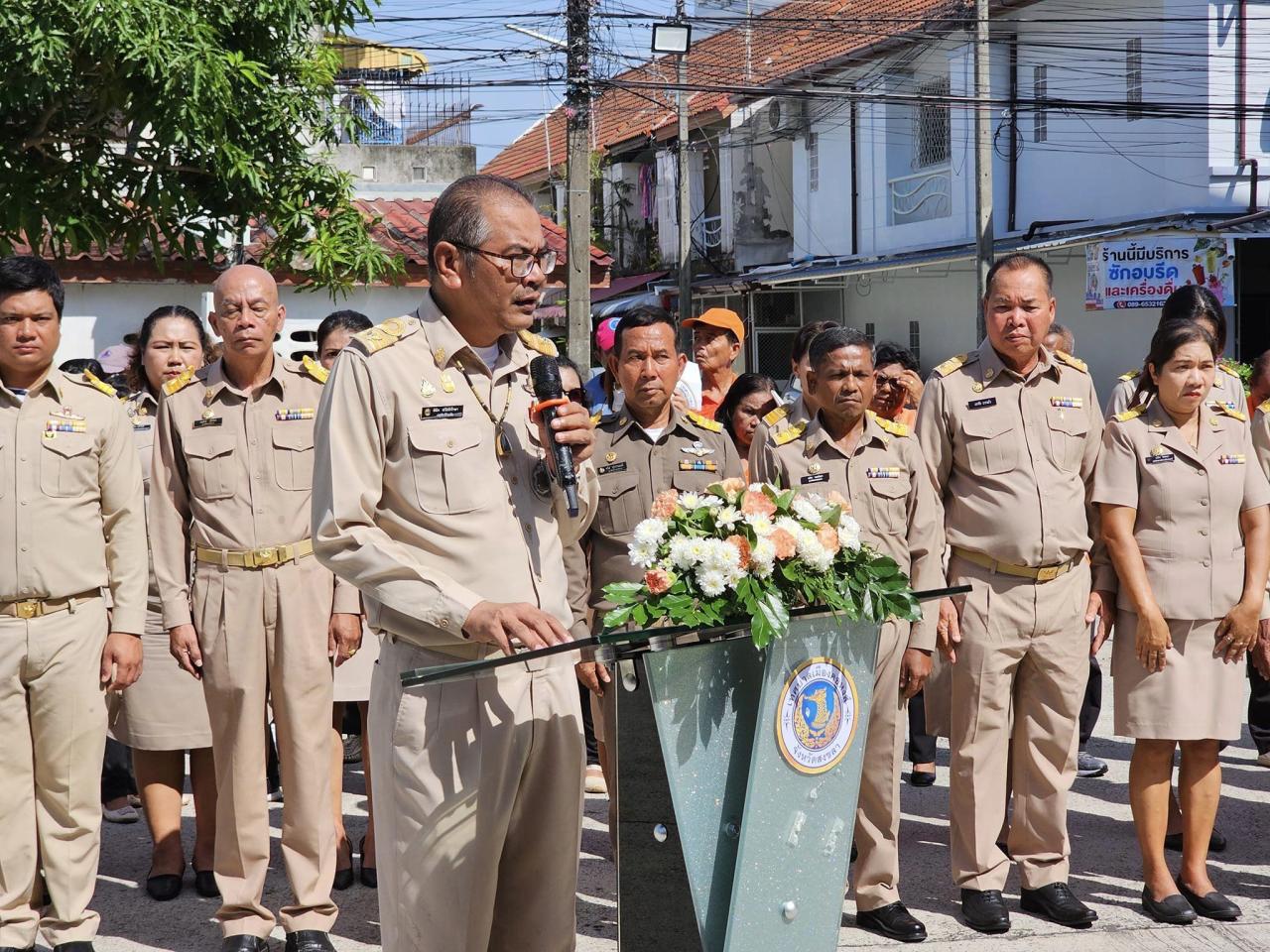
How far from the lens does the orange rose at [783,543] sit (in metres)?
3.37

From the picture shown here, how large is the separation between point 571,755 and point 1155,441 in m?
2.84

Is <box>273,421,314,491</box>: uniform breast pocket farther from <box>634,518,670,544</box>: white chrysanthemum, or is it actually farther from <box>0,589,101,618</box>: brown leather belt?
<box>634,518,670,544</box>: white chrysanthemum

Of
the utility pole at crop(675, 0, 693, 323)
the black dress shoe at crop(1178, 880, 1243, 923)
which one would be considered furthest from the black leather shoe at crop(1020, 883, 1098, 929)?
the utility pole at crop(675, 0, 693, 323)

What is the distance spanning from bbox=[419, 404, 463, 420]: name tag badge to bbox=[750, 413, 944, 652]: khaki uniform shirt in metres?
2.04

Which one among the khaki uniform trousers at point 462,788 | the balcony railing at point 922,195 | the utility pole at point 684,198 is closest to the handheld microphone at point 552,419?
the khaki uniform trousers at point 462,788

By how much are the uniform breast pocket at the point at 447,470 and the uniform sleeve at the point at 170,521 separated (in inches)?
77.8

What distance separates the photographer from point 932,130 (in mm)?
25250

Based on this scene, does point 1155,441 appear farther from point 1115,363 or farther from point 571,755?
point 1115,363

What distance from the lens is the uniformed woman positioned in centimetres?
500

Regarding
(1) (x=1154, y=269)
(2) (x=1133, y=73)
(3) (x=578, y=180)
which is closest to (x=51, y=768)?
(3) (x=578, y=180)

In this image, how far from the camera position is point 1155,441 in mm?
5086

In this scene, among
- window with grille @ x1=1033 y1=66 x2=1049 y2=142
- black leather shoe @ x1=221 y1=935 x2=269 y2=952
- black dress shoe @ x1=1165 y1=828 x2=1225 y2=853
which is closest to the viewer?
black leather shoe @ x1=221 y1=935 x2=269 y2=952

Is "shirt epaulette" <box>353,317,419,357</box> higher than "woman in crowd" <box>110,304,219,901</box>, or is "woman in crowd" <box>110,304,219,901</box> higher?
"shirt epaulette" <box>353,317,419,357</box>

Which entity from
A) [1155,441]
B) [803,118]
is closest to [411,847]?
[1155,441]
